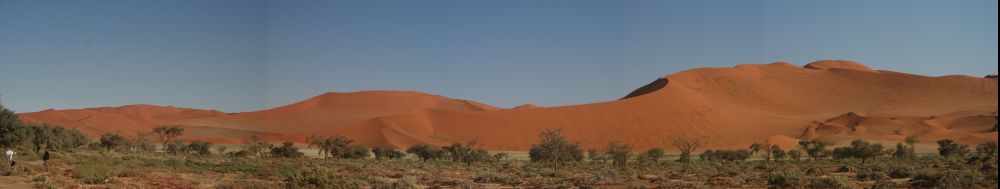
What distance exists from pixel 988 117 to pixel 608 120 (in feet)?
141

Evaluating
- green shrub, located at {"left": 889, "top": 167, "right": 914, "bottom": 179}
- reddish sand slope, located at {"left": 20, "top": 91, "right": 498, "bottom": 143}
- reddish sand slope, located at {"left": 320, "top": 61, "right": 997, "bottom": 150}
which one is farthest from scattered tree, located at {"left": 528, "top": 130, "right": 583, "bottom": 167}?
reddish sand slope, located at {"left": 20, "top": 91, "right": 498, "bottom": 143}

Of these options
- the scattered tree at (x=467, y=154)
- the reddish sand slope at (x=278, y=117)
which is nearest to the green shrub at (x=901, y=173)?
the scattered tree at (x=467, y=154)

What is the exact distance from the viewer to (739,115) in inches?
3679

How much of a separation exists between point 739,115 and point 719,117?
4785mm

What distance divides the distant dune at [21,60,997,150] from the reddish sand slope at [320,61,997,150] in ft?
0.42

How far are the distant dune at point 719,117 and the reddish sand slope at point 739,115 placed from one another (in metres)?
0.13

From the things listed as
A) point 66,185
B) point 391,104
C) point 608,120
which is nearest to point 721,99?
point 608,120

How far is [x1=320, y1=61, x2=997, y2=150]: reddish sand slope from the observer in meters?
81.8

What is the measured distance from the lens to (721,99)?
102m

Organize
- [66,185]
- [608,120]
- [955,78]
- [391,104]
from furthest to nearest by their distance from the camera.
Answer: [391,104]
[955,78]
[608,120]
[66,185]

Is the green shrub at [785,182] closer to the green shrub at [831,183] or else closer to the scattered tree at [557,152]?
the green shrub at [831,183]

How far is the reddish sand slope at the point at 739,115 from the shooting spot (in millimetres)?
81750

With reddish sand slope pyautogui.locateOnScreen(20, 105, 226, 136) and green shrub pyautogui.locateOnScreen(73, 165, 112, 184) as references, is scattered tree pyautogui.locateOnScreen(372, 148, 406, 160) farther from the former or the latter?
reddish sand slope pyautogui.locateOnScreen(20, 105, 226, 136)

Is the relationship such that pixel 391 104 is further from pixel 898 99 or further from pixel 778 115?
pixel 898 99
